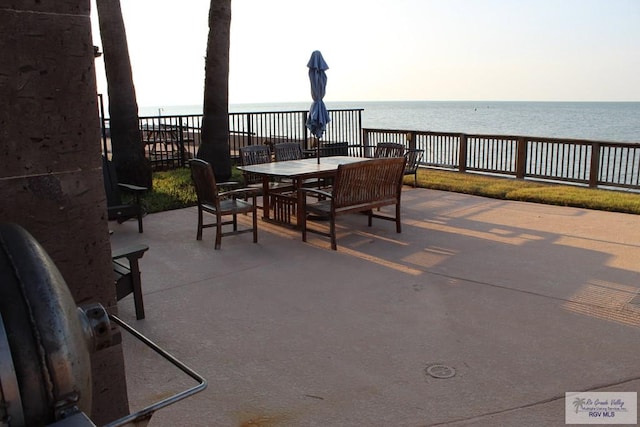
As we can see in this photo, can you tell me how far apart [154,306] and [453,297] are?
8.16 feet

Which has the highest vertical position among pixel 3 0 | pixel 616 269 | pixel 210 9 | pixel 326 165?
pixel 210 9

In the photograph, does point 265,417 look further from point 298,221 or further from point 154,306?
point 298,221

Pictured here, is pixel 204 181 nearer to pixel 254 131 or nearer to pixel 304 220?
pixel 304 220

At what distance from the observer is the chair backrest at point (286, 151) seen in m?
9.28

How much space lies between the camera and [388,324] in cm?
417

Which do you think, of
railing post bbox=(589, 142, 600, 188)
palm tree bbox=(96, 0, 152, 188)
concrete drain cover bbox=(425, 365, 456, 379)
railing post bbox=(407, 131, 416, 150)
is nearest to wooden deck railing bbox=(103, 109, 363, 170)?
railing post bbox=(407, 131, 416, 150)

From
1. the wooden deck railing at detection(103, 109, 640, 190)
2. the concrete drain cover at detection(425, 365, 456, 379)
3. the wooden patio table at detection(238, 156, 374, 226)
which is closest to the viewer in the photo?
the concrete drain cover at detection(425, 365, 456, 379)

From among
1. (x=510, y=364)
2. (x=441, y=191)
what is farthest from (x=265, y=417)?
(x=441, y=191)

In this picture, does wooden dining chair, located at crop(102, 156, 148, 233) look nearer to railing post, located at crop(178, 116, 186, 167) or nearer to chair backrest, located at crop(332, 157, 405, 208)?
chair backrest, located at crop(332, 157, 405, 208)

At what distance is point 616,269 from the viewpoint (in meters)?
5.40

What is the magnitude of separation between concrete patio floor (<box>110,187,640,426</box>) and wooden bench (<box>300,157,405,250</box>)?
37cm

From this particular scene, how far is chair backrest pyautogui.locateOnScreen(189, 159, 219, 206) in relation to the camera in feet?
20.6

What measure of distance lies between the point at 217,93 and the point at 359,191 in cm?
513
